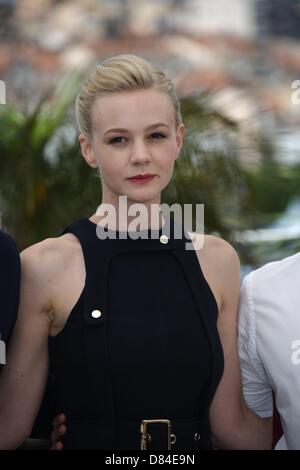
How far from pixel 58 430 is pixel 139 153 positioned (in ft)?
2.47

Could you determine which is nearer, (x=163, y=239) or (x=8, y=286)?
(x=8, y=286)

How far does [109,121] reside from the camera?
89.1 inches

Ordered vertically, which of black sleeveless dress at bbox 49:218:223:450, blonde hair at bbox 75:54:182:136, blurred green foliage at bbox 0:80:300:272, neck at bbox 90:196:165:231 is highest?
blurred green foliage at bbox 0:80:300:272

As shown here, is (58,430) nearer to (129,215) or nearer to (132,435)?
(132,435)

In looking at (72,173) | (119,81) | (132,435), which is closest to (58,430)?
(132,435)

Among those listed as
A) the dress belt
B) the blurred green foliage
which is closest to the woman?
the dress belt

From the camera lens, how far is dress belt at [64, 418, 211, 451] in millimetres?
2189

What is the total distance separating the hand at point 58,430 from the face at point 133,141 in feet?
1.99

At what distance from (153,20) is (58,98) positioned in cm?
1937

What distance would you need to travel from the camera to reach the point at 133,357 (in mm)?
2188

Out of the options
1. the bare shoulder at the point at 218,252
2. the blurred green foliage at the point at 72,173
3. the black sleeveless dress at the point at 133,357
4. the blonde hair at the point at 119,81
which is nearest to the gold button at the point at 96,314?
the black sleeveless dress at the point at 133,357

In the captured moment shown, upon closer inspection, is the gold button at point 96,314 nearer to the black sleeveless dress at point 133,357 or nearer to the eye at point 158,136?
the black sleeveless dress at point 133,357

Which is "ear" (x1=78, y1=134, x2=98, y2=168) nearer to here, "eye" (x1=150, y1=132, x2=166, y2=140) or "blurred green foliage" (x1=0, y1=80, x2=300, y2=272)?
"eye" (x1=150, y1=132, x2=166, y2=140)

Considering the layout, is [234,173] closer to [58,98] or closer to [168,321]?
[58,98]
